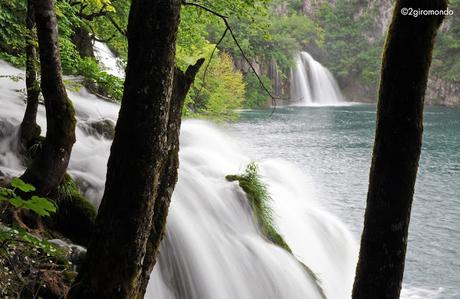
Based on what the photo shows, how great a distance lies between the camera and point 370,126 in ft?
114

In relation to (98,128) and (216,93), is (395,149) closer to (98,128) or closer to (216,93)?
(98,128)

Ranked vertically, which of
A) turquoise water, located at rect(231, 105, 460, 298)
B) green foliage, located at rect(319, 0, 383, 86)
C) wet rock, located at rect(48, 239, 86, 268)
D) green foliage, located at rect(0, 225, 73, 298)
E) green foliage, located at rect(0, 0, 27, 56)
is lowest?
turquoise water, located at rect(231, 105, 460, 298)

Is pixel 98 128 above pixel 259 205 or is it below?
above

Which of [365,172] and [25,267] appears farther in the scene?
[365,172]

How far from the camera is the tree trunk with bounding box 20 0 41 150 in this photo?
6.14 meters

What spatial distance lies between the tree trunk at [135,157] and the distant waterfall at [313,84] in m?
52.9

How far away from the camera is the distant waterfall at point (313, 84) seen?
57875mm

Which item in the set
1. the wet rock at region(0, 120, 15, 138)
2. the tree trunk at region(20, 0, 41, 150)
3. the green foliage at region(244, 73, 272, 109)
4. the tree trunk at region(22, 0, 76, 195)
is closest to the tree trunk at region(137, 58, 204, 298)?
the tree trunk at region(22, 0, 76, 195)

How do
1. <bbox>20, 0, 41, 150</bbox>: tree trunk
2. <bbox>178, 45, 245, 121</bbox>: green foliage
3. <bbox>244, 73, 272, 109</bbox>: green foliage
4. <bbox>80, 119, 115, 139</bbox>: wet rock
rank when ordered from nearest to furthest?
<bbox>20, 0, 41, 150</bbox>: tree trunk → <bbox>80, 119, 115, 139</bbox>: wet rock → <bbox>178, 45, 245, 121</bbox>: green foliage → <bbox>244, 73, 272, 109</bbox>: green foliage

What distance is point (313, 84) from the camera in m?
60.3

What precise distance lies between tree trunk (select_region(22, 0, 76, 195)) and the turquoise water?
8.10 m

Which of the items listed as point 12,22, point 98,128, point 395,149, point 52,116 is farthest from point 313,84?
point 395,149

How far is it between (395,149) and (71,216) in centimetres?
418

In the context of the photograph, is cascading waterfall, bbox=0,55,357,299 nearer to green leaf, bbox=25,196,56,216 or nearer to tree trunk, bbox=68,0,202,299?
tree trunk, bbox=68,0,202,299
